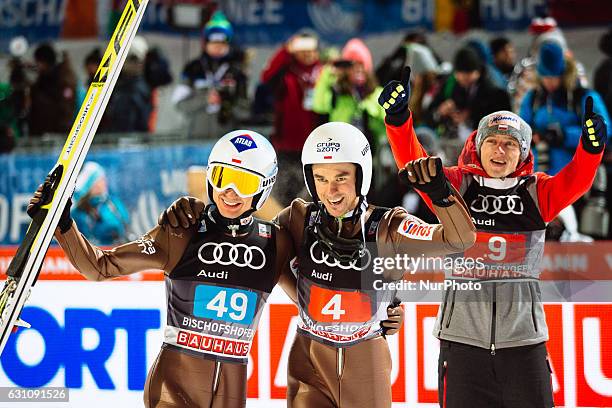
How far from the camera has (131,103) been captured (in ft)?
31.3

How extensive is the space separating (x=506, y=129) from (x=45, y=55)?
6416 millimetres

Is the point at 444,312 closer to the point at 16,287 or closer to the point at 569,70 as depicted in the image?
the point at 16,287

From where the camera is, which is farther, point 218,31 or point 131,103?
point 131,103

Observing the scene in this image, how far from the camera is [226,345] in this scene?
4496 millimetres

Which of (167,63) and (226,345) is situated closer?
(226,345)

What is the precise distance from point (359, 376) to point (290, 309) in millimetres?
1274

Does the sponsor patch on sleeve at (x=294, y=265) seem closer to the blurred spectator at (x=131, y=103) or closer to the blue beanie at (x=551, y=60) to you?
the blue beanie at (x=551, y=60)

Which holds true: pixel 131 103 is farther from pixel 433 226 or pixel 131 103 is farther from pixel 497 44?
pixel 433 226

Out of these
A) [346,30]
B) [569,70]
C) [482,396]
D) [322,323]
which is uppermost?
[346,30]

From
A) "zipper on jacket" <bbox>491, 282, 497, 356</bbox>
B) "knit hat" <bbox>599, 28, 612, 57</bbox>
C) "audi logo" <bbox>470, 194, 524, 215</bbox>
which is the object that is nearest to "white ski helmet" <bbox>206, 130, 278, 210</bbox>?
"audi logo" <bbox>470, 194, 524, 215</bbox>

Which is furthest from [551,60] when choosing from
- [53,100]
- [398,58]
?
[53,100]

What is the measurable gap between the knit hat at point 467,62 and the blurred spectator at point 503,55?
1244 mm

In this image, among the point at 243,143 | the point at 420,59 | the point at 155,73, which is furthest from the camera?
the point at 155,73

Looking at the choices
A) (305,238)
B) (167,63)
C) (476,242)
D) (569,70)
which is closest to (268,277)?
(305,238)
